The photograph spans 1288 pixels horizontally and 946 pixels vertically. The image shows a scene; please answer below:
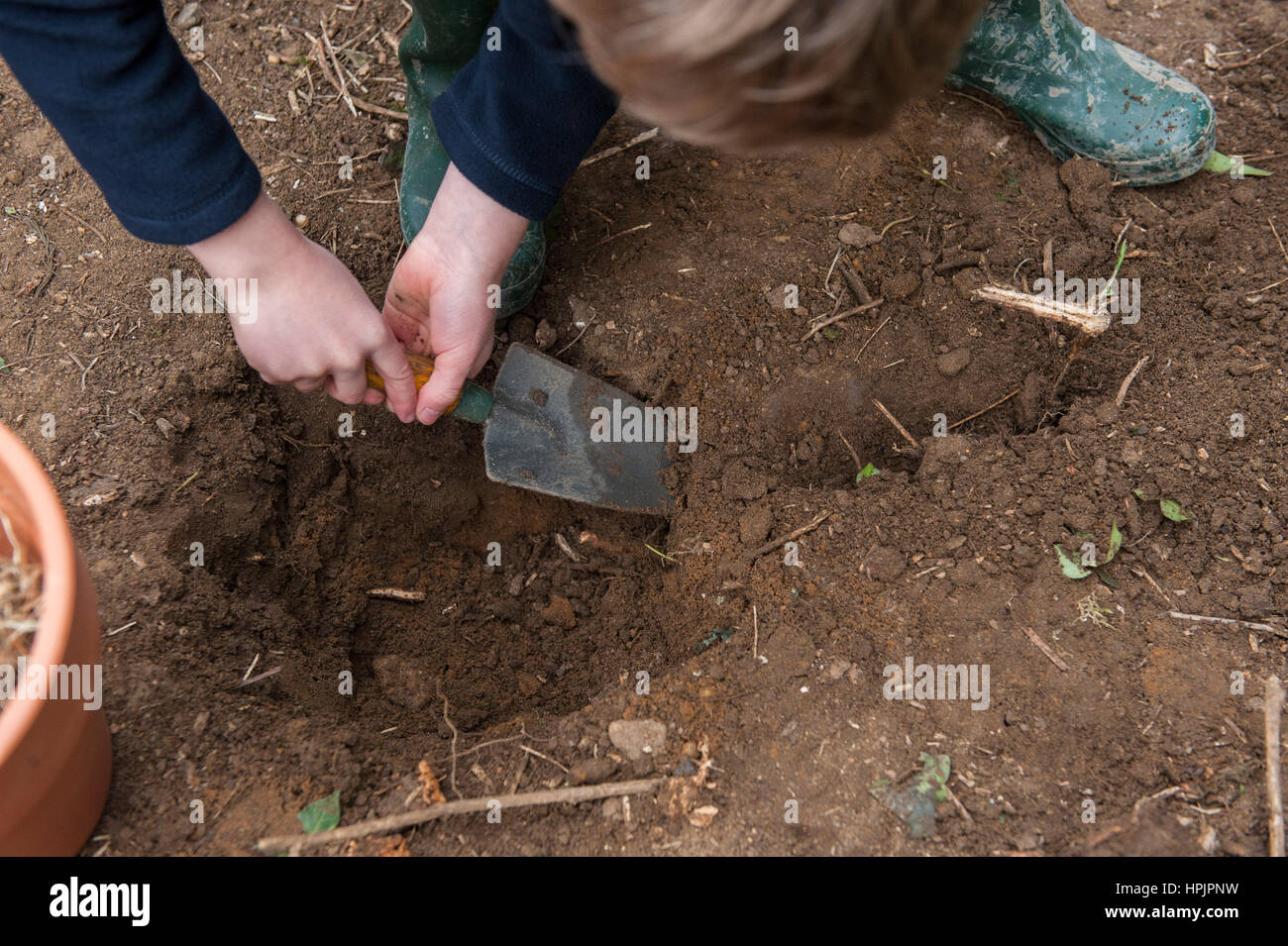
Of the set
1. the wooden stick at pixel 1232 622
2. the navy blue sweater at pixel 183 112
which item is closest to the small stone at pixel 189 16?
the navy blue sweater at pixel 183 112

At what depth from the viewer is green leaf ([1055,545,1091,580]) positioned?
70.1 inches

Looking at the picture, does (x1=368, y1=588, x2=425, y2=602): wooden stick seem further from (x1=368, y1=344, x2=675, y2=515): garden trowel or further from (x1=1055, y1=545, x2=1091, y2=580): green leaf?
(x1=1055, y1=545, x2=1091, y2=580): green leaf

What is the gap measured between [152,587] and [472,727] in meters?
0.72

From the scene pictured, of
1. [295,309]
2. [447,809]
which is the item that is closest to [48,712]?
[447,809]

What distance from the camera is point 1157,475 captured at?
187cm

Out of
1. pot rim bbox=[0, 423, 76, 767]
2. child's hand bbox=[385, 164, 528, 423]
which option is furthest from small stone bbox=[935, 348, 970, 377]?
pot rim bbox=[0, 423, 76, 767]

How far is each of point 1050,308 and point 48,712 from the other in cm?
220

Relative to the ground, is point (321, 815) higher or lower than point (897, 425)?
lower

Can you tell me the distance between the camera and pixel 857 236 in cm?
230

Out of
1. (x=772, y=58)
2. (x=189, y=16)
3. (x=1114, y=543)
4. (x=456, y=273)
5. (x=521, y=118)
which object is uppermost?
(x=772, y=58)

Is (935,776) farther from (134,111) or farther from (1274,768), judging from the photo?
(134,111)

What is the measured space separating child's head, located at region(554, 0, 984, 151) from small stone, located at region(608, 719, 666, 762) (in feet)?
3.47

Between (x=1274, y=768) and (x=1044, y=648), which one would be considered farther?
(x=1044, y=648)

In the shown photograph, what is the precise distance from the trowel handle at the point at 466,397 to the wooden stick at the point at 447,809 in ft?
2.76
